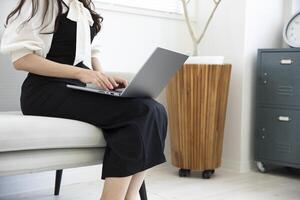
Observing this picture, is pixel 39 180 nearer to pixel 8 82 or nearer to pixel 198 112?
pixel 8 82

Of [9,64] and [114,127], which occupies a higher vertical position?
[9,64]

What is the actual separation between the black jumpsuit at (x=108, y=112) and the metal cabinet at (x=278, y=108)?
1165 mm

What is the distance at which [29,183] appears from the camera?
6.41 ft

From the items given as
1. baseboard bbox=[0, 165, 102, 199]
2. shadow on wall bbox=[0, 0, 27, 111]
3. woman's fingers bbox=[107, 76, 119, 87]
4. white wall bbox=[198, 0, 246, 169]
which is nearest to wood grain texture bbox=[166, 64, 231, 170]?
white wall bbox=[198, 0, 246, 169]

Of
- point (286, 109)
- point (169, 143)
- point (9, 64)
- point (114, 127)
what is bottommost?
point (169, 143)

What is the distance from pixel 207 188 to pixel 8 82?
1.06m

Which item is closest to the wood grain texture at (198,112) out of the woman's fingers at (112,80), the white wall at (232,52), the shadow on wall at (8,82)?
the white wall at (232,52)

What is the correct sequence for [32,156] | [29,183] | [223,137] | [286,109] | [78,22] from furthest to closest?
A: [223,137]
[286,109]
[29,183]
[78,22]
[32,156]

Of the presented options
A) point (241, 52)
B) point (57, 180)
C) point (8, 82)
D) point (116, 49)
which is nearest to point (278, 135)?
point (241, 52)

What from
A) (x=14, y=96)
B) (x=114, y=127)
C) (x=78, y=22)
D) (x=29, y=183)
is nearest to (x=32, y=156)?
(x=114, y=127)

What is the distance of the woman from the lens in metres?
1.19

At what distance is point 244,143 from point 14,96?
1355 mm

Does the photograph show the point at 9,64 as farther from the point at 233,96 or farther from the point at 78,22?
the point at 233,96

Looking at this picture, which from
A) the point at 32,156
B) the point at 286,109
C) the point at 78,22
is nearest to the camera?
the point at 32,156
